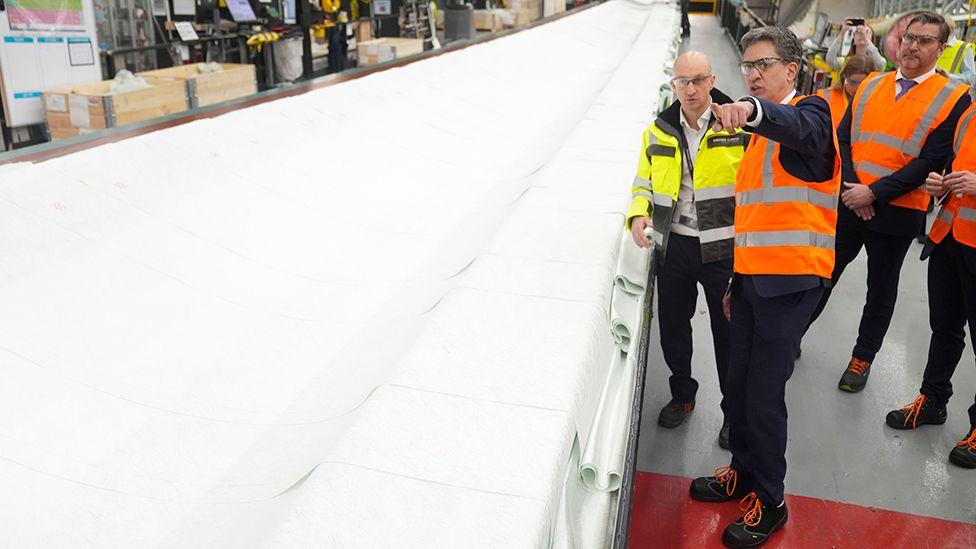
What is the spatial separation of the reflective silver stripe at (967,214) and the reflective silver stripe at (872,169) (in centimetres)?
34

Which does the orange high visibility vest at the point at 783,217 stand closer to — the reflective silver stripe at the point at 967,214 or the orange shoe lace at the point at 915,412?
the reflective silver stripe at the point at 967,214

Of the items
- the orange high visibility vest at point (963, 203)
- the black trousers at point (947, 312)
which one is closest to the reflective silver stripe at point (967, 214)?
the orange high visibility vest at point (963, 203)

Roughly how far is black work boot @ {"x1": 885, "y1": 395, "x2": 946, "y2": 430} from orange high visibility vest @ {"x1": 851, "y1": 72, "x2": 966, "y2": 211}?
691 mm

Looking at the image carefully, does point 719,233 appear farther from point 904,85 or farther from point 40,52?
point 40,52

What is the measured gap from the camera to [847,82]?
2.99m

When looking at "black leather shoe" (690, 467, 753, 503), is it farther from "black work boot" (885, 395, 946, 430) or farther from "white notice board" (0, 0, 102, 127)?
"white notice board" (0, 0, 102, 127)

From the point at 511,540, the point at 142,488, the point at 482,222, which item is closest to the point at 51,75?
the point at 482,222

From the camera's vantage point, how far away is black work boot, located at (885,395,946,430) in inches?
100

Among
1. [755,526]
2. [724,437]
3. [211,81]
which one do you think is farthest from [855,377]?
[211,81]

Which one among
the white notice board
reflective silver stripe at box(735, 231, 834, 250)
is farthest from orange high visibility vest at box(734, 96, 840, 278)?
the white notice board

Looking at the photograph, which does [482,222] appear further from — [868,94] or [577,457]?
[577,457]

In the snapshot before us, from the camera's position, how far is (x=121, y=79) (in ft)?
14.8

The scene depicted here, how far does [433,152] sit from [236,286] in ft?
5.48

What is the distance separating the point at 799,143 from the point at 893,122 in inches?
47.1
